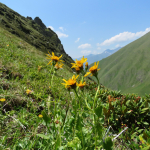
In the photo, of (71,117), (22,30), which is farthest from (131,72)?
(71,117)

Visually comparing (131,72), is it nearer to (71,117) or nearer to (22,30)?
→ (22,30)

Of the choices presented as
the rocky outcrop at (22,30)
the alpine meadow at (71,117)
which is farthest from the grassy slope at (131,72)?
the alpine meadow at (71,117)

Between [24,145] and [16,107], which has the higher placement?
[16,107]

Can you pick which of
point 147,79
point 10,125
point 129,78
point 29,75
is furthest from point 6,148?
point 129,78

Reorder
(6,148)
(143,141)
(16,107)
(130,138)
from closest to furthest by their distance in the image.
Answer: (6,148) < (143,141) < (130,138) < (16,107)

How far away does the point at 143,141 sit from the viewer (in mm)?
1870

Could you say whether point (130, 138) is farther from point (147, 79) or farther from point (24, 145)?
point (147, 79)

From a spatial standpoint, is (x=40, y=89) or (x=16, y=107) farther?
(x=40, y=89)

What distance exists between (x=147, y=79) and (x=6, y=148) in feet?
506

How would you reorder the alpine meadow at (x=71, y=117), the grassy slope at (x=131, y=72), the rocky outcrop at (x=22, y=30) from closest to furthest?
the alpine meadow at (x=71, y=117) → the rocky outcrop at (x=22, y=30) → the grassy slope at (x=131, y=72)

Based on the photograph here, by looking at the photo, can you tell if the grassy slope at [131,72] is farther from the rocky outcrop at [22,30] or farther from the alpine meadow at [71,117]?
the alpine meadow at [71,117]

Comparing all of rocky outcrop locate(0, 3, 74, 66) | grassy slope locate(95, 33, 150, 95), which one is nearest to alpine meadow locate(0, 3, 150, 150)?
rocky outcrop locate(0, 3, 74, 66)

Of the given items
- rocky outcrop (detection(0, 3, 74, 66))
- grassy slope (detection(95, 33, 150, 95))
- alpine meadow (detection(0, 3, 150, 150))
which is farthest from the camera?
grassy slope (detection(95, 33, 150, 95))

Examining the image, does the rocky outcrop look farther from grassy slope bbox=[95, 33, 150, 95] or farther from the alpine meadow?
grassy slope bbox=[95, 33, 150, 95]
